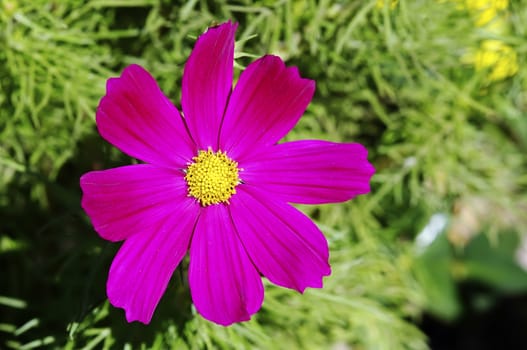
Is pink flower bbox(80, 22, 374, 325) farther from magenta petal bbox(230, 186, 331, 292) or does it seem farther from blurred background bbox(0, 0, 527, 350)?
blurred background bbox(0, 0, 527, 350)

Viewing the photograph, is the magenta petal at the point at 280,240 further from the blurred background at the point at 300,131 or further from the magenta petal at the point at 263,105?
the blurred background at the point at 300,131

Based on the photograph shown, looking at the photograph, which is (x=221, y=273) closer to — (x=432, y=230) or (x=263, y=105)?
(x=263, y=105)

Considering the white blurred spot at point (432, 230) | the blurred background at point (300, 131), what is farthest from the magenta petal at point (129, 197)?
the white blurred spot at point (432, 230)

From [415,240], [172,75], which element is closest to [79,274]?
[172,75]

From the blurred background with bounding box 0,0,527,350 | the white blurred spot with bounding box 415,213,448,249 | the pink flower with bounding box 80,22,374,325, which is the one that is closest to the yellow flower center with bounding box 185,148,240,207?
the pink flower with bounding box 80,22,374,325

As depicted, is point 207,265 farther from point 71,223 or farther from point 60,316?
point 71,223

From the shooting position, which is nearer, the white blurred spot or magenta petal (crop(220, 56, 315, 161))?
magenta petal (crop(220, 56, 315, 161))
